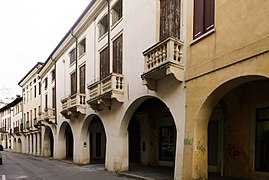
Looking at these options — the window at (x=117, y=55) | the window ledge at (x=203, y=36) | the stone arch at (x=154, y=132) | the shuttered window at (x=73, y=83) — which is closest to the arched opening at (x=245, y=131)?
the window ledge at (x=203, y=36)

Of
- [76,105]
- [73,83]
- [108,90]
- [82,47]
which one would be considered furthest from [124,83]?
[73,83]

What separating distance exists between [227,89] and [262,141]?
3607mm

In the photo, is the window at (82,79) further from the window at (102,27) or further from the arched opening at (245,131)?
the arched opening at (245,131)

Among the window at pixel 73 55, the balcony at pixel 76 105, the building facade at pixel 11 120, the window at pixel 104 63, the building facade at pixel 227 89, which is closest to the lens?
the building facade at pixel 227 89

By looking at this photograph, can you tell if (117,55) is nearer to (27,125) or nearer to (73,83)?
(73,83)

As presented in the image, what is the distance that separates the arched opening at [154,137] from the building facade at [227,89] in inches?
142

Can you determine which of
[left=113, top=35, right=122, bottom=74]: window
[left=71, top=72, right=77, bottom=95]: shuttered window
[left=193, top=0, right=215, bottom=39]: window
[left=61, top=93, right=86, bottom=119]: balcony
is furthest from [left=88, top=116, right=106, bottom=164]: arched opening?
[left=193, top=0, right=215, bottom=39]: window

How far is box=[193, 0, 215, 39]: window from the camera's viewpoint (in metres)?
9.41

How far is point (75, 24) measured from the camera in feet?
70.4

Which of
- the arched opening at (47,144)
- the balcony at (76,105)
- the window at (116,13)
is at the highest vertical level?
the window at (116,13)

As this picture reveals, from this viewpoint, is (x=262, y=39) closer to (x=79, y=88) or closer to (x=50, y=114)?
(x=79, y=88)

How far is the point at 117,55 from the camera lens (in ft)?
52.3

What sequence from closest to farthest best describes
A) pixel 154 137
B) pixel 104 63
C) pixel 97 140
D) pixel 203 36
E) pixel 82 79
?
pixel 203 36 → pixel 104 63 → pixel 154 137 → pixel 82 79 → pixel 97 140

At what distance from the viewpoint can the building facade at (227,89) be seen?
25.3ft
